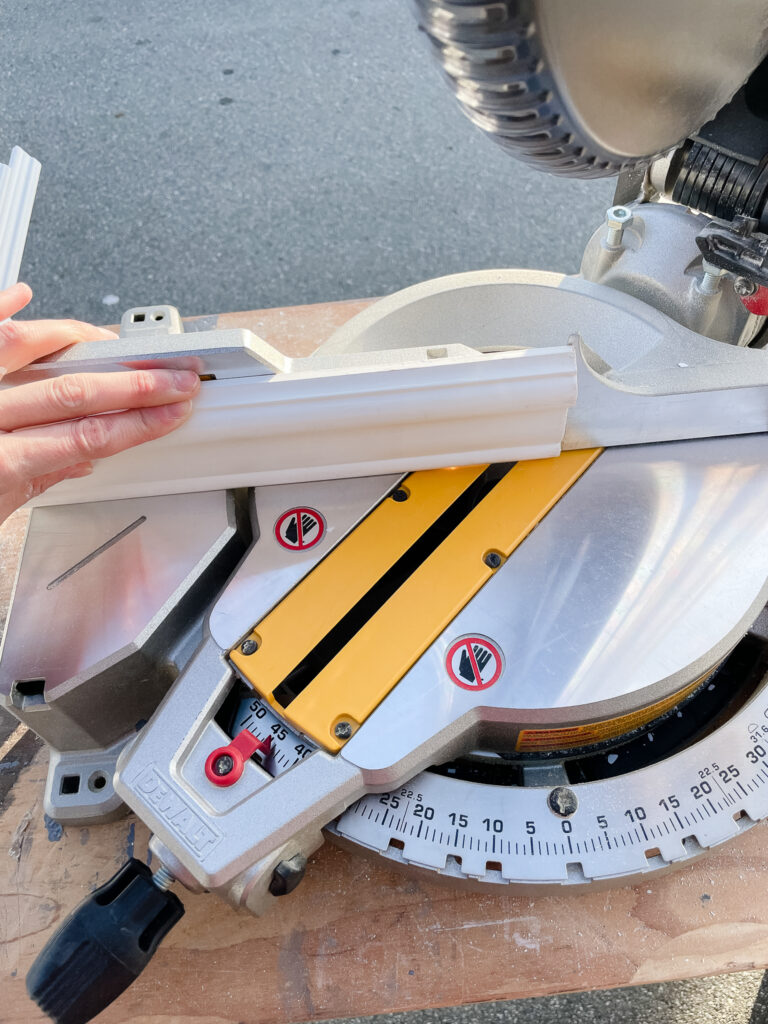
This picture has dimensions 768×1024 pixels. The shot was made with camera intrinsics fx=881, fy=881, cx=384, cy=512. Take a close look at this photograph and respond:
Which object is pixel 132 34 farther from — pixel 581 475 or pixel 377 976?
pixel 377 976

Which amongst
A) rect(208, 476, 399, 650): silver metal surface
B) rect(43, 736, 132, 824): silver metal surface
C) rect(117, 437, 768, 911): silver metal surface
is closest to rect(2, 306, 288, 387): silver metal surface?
rect(208, 476, 399, 650): silver metal surface

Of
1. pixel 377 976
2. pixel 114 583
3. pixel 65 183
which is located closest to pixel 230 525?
pixel 114 583

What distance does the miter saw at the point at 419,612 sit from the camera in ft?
2.31

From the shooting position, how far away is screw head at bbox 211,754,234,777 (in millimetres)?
702

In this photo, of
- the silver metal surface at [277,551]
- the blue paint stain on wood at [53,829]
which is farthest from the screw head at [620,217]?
the blue paint stain on wood at [53,829]

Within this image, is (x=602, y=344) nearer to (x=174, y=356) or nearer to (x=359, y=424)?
(x=359, y=424)

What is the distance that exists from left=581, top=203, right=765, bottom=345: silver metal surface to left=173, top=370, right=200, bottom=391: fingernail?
46 cm

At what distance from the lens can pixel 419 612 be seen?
0.75m

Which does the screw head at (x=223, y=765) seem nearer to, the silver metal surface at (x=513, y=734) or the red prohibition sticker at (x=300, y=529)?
the silver metal surface at (x=513, y=734)

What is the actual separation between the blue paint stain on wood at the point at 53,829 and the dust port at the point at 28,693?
0.15 meters

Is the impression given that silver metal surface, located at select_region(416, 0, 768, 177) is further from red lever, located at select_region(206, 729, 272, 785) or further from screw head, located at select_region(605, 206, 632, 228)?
red lever, located at select_region(206, 729, 272, 785)

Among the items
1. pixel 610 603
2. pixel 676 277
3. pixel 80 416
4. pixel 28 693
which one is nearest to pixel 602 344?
pixel 676 277

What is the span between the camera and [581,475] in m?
0.80

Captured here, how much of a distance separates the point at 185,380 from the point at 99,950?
447mm
